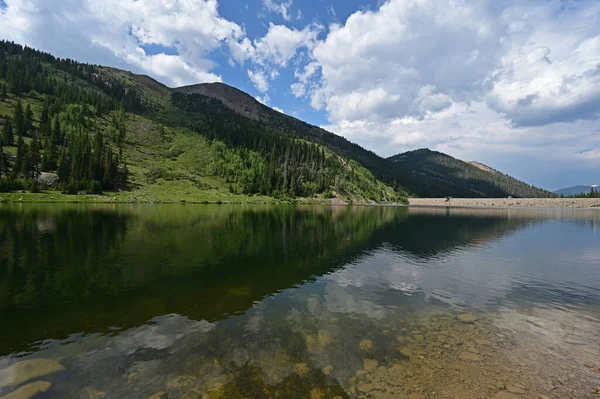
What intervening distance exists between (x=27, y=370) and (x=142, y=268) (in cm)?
1690

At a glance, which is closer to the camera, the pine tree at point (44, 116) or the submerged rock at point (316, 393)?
the submerged rock at point (316, 393)

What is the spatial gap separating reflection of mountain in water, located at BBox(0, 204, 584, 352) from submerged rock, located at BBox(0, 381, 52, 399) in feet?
14.4

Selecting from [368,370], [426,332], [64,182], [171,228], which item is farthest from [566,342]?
[64,182]

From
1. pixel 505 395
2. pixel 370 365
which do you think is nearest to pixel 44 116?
pixel 370 365

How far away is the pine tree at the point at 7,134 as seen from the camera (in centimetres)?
13324

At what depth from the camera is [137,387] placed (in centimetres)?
1170

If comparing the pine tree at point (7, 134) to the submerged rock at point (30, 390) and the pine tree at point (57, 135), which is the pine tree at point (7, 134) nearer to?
the pine tree at point (57, 135)

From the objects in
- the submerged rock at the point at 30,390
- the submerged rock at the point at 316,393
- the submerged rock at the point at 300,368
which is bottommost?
the submerged rock at the point at 300,368

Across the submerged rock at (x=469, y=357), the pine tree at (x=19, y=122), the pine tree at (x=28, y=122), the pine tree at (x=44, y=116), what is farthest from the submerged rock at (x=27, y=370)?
the pine tree at (x=44, y=116)

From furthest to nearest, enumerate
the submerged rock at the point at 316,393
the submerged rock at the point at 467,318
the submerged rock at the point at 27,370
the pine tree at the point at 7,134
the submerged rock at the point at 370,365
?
the pine tree at the point at 7,134 < the submerged rock at the point at 467,318 < the submerged rock at the point at 370,365 < the submerged rock at the point at 27,370 < the submerged rock at the point at 316,393

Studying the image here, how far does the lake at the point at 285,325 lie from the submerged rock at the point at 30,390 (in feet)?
0.28

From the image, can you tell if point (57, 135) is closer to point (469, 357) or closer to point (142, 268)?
point (142, 268)

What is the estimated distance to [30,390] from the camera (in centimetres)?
1123

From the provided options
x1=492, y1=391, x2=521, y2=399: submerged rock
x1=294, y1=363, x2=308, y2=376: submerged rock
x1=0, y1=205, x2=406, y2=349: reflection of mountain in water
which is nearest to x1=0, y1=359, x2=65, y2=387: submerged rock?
x1=0, y1=205, x2=406, y2=349: reflection of mountain in water
